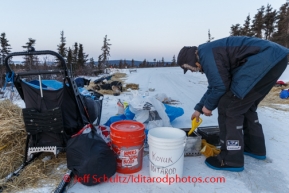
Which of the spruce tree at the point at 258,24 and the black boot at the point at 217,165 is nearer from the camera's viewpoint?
the black boot at the point at 217,165

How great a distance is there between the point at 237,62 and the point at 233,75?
0.14 metres

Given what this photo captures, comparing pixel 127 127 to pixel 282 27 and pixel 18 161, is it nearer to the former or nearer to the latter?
pixel 18 161

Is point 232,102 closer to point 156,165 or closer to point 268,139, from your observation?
point 156,165

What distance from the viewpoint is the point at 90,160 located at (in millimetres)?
1912

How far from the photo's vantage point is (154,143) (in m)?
2.02

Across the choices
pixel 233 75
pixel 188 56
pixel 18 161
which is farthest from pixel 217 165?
pixel 18 161

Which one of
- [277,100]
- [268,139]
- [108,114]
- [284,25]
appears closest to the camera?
[268,139]

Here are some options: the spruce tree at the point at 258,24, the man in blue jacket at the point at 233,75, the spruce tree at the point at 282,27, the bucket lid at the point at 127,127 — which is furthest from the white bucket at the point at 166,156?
the spruce tree at the point at 258,24

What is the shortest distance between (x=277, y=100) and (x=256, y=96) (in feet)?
15.7

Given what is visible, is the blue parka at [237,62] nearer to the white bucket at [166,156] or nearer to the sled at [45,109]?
the white bucket at [166,156]

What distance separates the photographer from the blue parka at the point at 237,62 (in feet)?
6.90

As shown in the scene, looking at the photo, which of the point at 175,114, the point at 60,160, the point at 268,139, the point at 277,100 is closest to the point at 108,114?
the point at 175,114

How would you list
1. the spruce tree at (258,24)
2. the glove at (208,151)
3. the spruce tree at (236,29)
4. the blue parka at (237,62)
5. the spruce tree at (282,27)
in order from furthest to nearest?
the spruce tree at (236,29) < the spruce tree at (258,24) < the spruce tree at (282,27) < the glove at (208,151) < the blue parka at (237,62)

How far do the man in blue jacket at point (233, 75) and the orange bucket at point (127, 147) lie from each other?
0.84m
